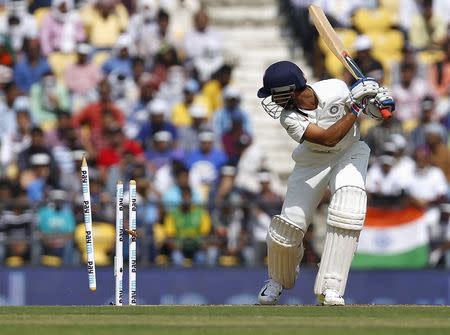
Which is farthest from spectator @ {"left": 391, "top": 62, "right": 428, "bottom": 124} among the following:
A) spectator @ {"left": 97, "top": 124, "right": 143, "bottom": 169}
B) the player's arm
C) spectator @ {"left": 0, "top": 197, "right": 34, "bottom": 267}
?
the player's arm

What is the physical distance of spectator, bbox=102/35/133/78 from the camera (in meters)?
16.7

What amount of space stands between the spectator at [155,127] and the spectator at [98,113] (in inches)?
12.3

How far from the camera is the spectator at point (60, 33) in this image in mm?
17156

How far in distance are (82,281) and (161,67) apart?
3507 millimetres

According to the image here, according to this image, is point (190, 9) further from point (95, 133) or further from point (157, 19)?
point (95, 133)

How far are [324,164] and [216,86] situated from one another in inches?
256

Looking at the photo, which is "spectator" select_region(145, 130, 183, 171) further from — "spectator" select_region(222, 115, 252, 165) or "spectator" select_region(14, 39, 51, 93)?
"spectator" select_region(14, 39, 51, 93)

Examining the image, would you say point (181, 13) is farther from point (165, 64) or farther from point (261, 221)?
point (261, 221)

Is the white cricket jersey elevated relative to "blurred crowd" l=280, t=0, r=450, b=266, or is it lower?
lower

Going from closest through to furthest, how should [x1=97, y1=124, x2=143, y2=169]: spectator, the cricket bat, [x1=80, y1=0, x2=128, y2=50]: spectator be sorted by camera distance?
the cricket bat
[x1=97, y1=124, x2=143, y2=169]: spectator
[x1=80, y1=0, x2=128, y2=50]: spectator

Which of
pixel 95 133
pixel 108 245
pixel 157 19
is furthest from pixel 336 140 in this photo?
pixel 157 19

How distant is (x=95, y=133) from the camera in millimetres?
15711

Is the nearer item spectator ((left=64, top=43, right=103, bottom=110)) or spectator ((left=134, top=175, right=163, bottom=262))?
spectator ((left=134, top=175, right=163, bottom=262))

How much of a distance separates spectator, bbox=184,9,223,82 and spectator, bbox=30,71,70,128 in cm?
163
